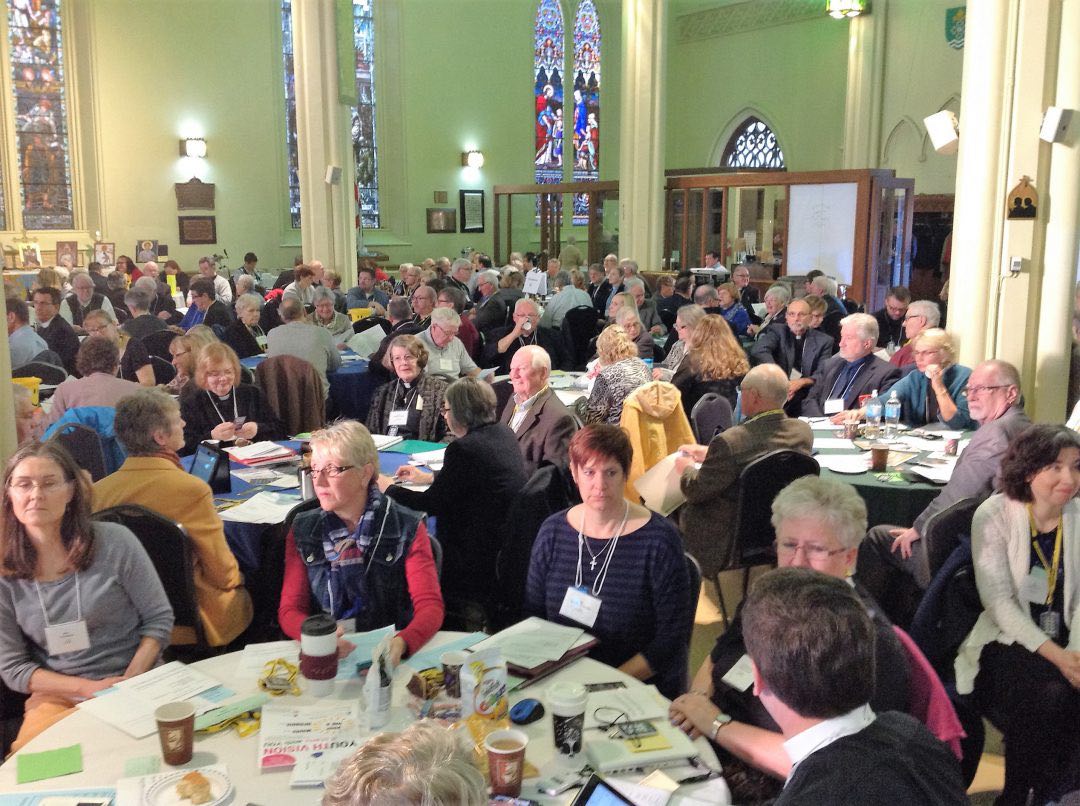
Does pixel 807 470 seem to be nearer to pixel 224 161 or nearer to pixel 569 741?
pixel 569 741

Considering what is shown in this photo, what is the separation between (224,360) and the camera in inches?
200

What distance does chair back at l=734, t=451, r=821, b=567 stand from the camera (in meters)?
4.29

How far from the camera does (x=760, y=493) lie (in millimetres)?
4348

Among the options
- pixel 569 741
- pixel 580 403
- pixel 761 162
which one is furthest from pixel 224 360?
pixel 761 162

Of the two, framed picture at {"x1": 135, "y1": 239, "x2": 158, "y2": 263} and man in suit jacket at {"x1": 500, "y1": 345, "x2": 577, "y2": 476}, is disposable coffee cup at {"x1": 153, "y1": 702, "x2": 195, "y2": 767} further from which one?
framed picture at {"x1": 135, "y1": 239, "x2": 158, "y2": 263}

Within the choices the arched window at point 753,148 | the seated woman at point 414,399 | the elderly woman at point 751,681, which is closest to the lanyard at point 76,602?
the elderly woman at point 751,681

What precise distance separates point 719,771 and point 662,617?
0.80 meters

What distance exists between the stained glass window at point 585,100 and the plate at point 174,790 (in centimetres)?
1836

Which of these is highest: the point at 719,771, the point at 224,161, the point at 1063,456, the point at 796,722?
the point at 224,161

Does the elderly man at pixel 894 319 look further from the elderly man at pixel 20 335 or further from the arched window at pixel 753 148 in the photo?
the arched window at pixel 753 148

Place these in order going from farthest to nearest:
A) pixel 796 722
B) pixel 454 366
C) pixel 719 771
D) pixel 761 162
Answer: pixel 761 162
pixel 454 366
pixel 719 771
pixel 796 722

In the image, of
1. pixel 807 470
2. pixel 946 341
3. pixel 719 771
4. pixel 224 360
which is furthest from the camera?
pixel 946 341

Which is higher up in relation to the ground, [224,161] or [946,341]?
[224,161]

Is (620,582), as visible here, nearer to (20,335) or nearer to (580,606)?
(580,606)
